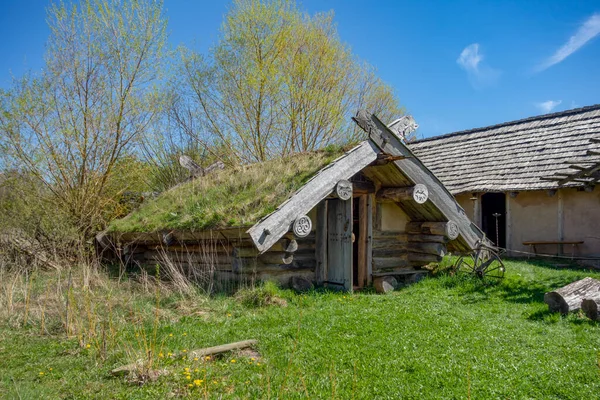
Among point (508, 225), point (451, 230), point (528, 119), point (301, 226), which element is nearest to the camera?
point (301, 226)

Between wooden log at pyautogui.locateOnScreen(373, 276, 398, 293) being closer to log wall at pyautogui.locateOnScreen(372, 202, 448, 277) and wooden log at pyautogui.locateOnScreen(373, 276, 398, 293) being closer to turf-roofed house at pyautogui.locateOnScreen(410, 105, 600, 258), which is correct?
log wall at pyautogui.locateOnScreen(372, 202, 448, 277)

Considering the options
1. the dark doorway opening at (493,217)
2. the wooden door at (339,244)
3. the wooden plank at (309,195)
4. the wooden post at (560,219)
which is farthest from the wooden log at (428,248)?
the dark doorway opening at (493,217)

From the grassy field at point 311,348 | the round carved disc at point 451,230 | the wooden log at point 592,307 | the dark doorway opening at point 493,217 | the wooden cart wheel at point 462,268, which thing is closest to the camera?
the grassy field at point 311,348

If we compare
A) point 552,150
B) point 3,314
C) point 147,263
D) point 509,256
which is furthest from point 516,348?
point 552,150

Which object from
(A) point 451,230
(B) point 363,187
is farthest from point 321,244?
(A) point 451,230

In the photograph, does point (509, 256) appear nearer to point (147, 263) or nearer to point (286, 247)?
point (286, 247)

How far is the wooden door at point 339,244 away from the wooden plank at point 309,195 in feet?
2.64

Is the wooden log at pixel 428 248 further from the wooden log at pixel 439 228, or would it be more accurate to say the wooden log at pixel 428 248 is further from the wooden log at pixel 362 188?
the wooden log at pixel 362 188

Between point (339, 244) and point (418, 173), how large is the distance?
2.20 meters

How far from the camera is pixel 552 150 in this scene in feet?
51.5

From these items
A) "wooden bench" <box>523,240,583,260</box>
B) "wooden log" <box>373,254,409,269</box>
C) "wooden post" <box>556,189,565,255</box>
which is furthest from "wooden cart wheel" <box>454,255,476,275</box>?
"wooden post" <box>556,189,565,255</box>

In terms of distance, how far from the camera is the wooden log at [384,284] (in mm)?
9906

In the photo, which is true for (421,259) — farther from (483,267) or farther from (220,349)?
(220,349)

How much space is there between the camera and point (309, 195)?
8.62 meters
